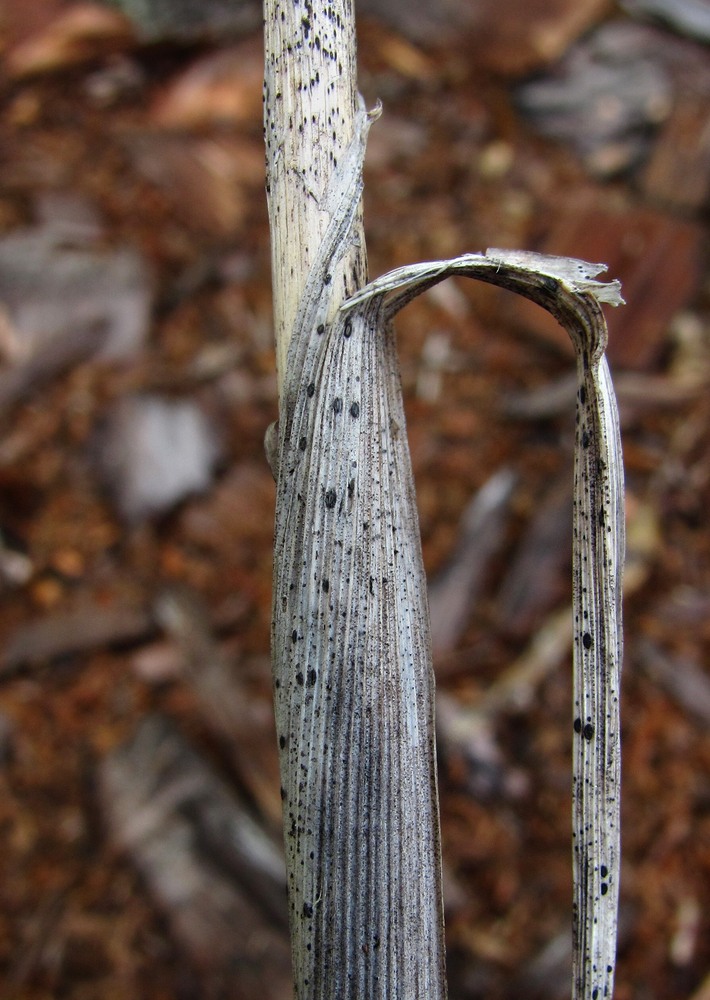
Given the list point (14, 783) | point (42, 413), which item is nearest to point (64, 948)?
point (14, 783)

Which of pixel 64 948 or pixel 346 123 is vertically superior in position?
pixel 346 123

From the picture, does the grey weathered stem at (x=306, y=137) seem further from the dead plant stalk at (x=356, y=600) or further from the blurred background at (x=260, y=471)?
the blurred background at (x=260, y=471)

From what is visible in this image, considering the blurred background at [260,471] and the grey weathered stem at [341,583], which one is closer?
the grey weathered stem at [341,583]

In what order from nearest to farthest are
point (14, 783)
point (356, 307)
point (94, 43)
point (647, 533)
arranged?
point (356, 307) < point (14, 783) < point (647, 533) < point (94, 43)

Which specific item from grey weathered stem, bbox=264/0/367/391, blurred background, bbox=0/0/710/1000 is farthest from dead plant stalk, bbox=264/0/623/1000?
blurred background, bbox=0/0/710/1000

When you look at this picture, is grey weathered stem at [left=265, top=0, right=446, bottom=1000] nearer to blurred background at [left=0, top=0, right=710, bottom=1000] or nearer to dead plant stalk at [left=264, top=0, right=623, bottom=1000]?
dead plant stalk at [left=264, top=0, right=623, bottom=1000]

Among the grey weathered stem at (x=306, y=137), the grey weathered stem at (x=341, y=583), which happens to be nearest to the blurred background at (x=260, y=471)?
the grey weathered stem at (x=341, y=583)

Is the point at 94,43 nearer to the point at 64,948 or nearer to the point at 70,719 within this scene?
the point at 70,719
